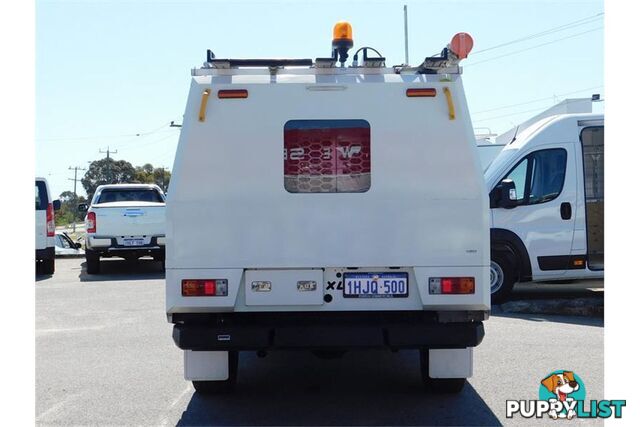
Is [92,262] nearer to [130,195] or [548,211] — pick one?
[130,195]

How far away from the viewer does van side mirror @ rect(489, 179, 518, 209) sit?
10.2 metres

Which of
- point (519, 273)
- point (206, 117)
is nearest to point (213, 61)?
point (206, 117)

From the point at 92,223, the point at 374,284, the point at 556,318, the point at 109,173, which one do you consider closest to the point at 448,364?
the point at 374,284

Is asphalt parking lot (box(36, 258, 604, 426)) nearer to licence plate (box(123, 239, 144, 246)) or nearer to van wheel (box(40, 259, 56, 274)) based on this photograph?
licence plate (box(123, 239, 144, 246))

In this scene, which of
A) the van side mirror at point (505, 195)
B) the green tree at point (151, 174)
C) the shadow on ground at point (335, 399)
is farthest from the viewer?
the green tree at point (151, 174)

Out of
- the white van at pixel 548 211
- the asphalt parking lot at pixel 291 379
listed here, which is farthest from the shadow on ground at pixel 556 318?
the white van at pixel 548 211

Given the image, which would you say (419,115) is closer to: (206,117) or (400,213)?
(400,213)

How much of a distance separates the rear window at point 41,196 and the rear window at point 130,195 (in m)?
1.19

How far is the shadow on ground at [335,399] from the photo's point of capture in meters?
5.34

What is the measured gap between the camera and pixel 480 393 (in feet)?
19.6

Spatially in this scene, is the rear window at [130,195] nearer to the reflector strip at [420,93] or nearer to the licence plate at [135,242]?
the licence plate at [135,242]

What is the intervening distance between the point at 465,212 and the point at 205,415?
2.43m

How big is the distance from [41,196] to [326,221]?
40.6ft

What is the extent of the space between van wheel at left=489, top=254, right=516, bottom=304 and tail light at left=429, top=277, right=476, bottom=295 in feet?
18.3
